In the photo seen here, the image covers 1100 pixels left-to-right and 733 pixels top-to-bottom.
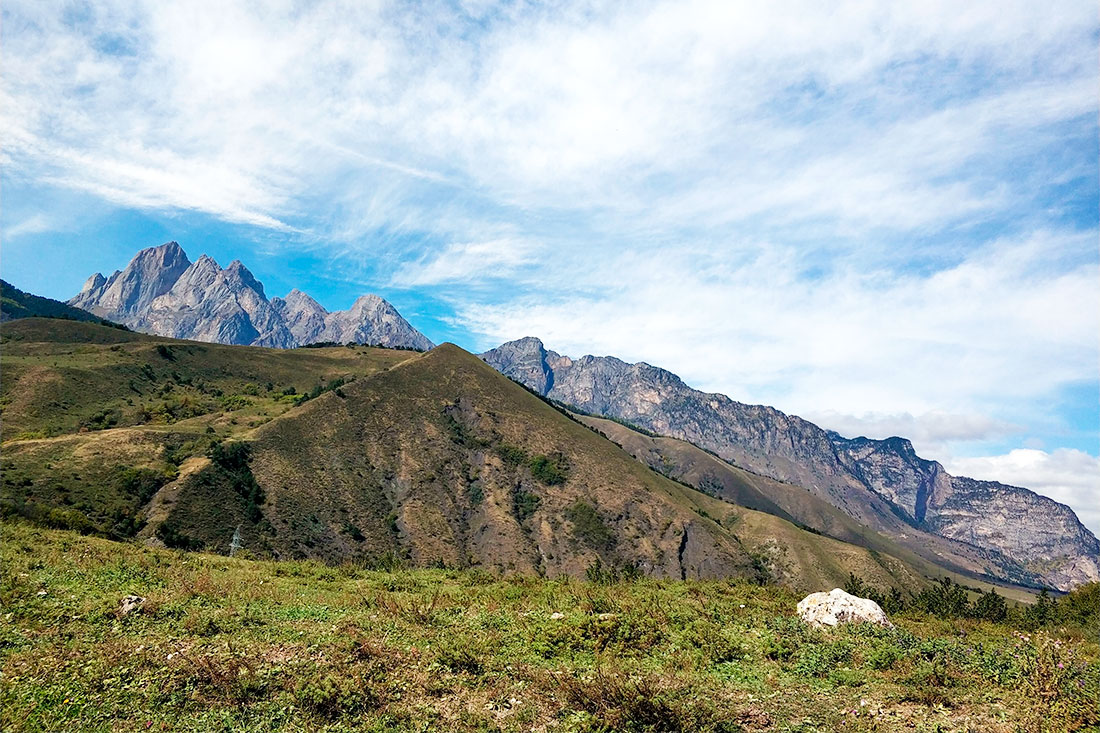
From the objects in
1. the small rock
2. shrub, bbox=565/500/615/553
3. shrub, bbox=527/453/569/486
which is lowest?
shrub, bbox=565/500/615/553

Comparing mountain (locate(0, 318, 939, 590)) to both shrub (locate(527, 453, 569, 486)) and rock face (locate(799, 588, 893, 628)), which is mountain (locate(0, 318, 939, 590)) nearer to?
shrub (locate(527, 453, 569, 486))

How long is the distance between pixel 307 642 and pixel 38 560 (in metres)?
15.1

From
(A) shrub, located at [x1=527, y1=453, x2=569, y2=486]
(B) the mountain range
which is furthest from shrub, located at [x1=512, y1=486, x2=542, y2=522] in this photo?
A: (A) shrub, located at [x1=527, y1=453, x2=569, y2=486]

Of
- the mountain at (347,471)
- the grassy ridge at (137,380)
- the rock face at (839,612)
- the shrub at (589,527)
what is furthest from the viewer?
the shrub at (589,527)

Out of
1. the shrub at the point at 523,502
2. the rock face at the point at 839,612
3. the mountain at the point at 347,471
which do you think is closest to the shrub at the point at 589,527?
the mountain at the point at 347,471

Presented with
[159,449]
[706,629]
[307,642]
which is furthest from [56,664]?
[159,449]

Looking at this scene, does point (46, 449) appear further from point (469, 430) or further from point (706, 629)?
point (706, 629)

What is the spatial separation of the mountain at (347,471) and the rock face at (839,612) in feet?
138

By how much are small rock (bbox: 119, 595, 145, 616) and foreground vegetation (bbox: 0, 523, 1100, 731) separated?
23cm

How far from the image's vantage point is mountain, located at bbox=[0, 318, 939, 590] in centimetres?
6875

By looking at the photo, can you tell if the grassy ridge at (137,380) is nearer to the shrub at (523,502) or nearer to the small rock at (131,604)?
the shrub at (523,502)

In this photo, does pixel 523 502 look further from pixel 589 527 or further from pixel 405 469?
pixel 405 469

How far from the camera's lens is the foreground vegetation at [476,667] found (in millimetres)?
8961

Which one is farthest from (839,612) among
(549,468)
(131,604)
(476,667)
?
(549,468)
